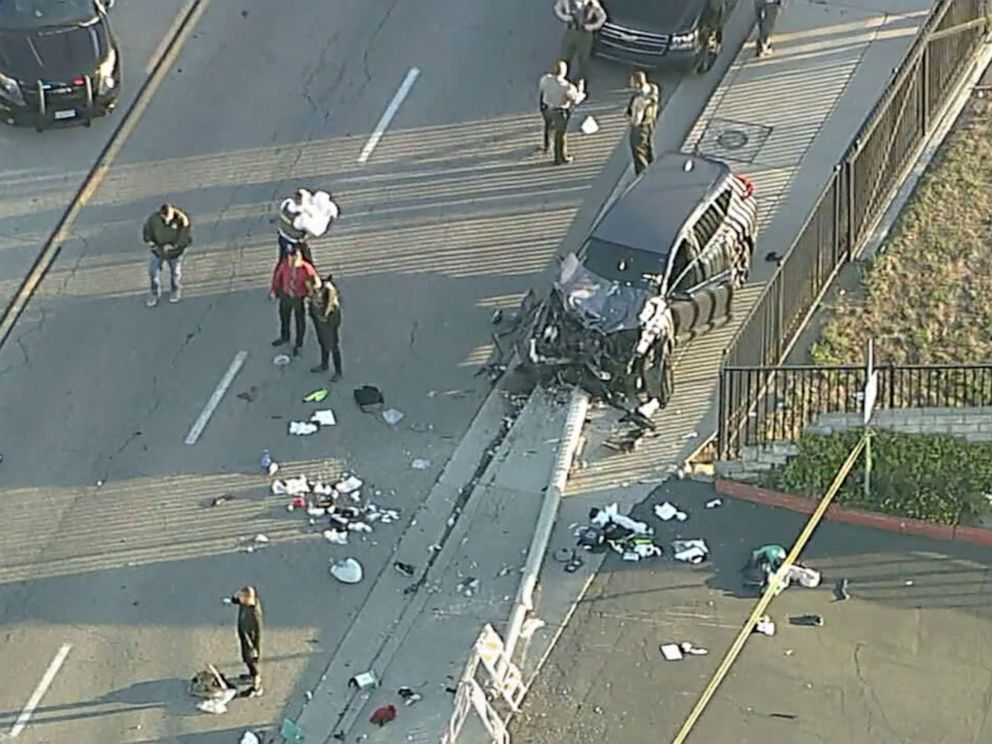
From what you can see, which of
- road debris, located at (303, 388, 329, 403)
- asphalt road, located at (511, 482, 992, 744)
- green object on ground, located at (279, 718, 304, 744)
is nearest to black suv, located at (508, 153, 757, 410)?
asphalt road, located at (511, 482, 992, 744)

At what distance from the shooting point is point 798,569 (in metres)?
27.7

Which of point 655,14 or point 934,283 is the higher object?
point 655,14

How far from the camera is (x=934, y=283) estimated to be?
101 feet

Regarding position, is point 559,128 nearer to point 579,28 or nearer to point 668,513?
point 579,28

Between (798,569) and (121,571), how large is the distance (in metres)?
7.01

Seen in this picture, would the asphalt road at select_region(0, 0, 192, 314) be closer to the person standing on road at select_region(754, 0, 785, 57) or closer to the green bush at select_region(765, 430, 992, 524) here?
the person standing on road at select_region(754, 0, 785, 57)

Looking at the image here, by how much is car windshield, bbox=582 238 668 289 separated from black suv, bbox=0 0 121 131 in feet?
24.1

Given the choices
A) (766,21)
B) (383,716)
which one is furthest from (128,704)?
(766,21)

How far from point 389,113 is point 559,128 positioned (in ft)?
8.24

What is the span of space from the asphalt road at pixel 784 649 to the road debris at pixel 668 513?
0.27 ft

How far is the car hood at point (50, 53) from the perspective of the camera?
33344mm

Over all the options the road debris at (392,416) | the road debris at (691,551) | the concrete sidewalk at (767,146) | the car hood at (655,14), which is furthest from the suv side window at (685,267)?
the car hood at (655,14)

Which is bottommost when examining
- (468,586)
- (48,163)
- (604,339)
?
(468,586)

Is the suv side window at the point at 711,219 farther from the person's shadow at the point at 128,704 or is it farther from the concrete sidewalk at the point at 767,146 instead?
the person's shadow at the point at 128,704
